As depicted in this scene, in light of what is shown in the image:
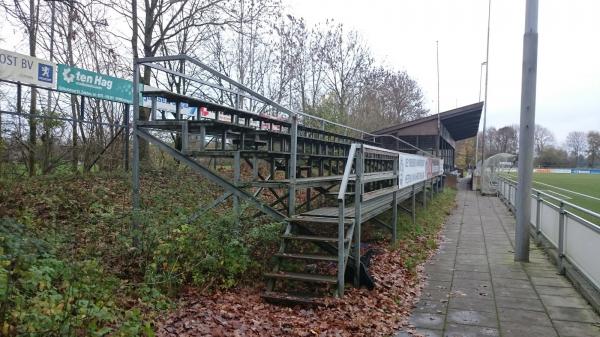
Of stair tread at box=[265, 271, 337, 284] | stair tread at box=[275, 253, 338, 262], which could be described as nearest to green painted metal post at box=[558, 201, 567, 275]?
stair tread at box=[275, 253, 338, 262]

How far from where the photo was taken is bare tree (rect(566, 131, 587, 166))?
98.8 m

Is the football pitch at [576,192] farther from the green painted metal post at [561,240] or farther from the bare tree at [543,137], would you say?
the bare tree at [543,137]

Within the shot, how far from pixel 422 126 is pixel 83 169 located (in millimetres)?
17296

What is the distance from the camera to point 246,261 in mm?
5434

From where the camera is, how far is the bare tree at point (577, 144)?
324 ft

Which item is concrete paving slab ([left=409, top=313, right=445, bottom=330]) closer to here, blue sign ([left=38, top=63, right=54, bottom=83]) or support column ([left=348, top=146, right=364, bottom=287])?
support column ([left=348, top=146, right=364, bottom=287])

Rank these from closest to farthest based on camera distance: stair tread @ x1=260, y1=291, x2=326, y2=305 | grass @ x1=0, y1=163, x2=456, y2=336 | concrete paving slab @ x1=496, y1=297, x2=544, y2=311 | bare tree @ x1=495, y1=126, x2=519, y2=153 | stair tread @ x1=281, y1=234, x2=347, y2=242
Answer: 1. grass @ x1=0, y1=163, x2=456, y2=336
2. stair tread @ x1=260, y1=291, x2=326, y2=305
3. concrete paving slab @ x1=496, y1=297, x2=544, y2=311
4. stair tread @ x1=281, y1=234, x2=347, y2=242
5. bare tree @ x1=495, y1=126, x2=519, y2=153

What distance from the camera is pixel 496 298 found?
558 centimetres

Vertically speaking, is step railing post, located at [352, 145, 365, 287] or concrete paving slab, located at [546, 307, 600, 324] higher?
step railing post, located at [352, 145, 365, 287]

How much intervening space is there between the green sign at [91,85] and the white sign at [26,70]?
185mm

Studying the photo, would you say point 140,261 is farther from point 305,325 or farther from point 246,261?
point 305,325

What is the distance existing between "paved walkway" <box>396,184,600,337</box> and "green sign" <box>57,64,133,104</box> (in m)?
7.11

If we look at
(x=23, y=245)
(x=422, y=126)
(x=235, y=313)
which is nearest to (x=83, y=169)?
(x=23, y=245)

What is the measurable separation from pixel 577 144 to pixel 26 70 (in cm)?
11624
